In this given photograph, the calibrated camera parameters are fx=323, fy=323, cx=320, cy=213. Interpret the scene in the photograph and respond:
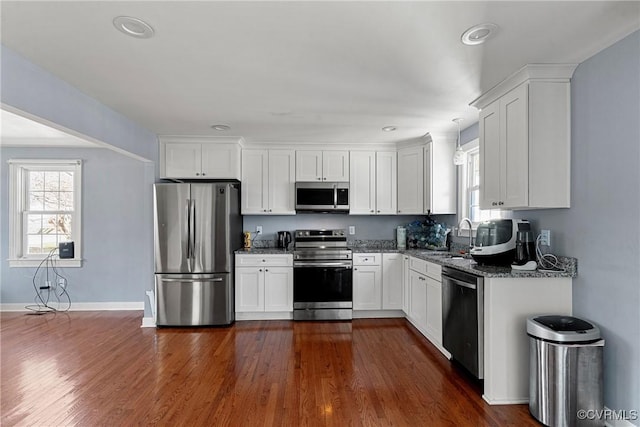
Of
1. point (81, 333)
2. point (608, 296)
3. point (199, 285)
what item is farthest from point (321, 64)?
point (81, 333)

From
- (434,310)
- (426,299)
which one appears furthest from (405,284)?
(434,310)

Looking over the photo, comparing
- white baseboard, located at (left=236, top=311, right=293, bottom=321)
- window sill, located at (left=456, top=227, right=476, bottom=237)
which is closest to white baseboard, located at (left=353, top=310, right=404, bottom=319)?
white baseboard, located at (left=236, top=311, right=293, bottom=321)

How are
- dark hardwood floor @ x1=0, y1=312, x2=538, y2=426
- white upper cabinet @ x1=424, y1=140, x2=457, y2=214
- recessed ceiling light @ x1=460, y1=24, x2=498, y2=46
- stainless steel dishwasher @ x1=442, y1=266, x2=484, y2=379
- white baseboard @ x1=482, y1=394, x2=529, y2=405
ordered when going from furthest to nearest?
white upper cabinet @ x1=424, y1=140, x2=457, y2=214, stainless steel dishwasher @ x1=442, y1=266, x2=484, y2=379, white baseboard @ x1=482, y1=394, x2=529, y2=405, dark hardwood floor @ x1=0, y1=312, x2=538, y2=426, recessed ceiling light @ x1=460, y1=24, x2=498, y2=46

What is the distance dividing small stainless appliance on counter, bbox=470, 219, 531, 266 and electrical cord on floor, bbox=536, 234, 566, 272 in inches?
6.6

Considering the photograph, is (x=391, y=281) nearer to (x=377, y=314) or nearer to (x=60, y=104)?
(x=377, y=314)

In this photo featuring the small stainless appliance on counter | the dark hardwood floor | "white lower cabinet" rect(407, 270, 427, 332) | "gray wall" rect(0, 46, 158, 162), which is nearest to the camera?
"gray wall" rect(0, 46, 158, 162)

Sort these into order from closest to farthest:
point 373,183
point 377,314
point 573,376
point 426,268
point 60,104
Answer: point 573,376
point 60,104
point 426,268
point 377,314
point 373,183

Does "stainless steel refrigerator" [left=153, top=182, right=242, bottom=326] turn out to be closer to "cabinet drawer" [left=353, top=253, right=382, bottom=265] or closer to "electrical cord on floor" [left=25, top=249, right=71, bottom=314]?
"cabinet drawer" [left=353, top=253, right=382, bottom=265]

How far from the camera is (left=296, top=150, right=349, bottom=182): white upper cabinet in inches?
179

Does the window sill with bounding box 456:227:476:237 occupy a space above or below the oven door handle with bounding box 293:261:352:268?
above

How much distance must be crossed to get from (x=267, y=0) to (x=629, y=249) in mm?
2441

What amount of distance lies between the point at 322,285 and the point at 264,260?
82cm

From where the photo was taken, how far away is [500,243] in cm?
272

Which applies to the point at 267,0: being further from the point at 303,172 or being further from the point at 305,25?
the point at 303,172
